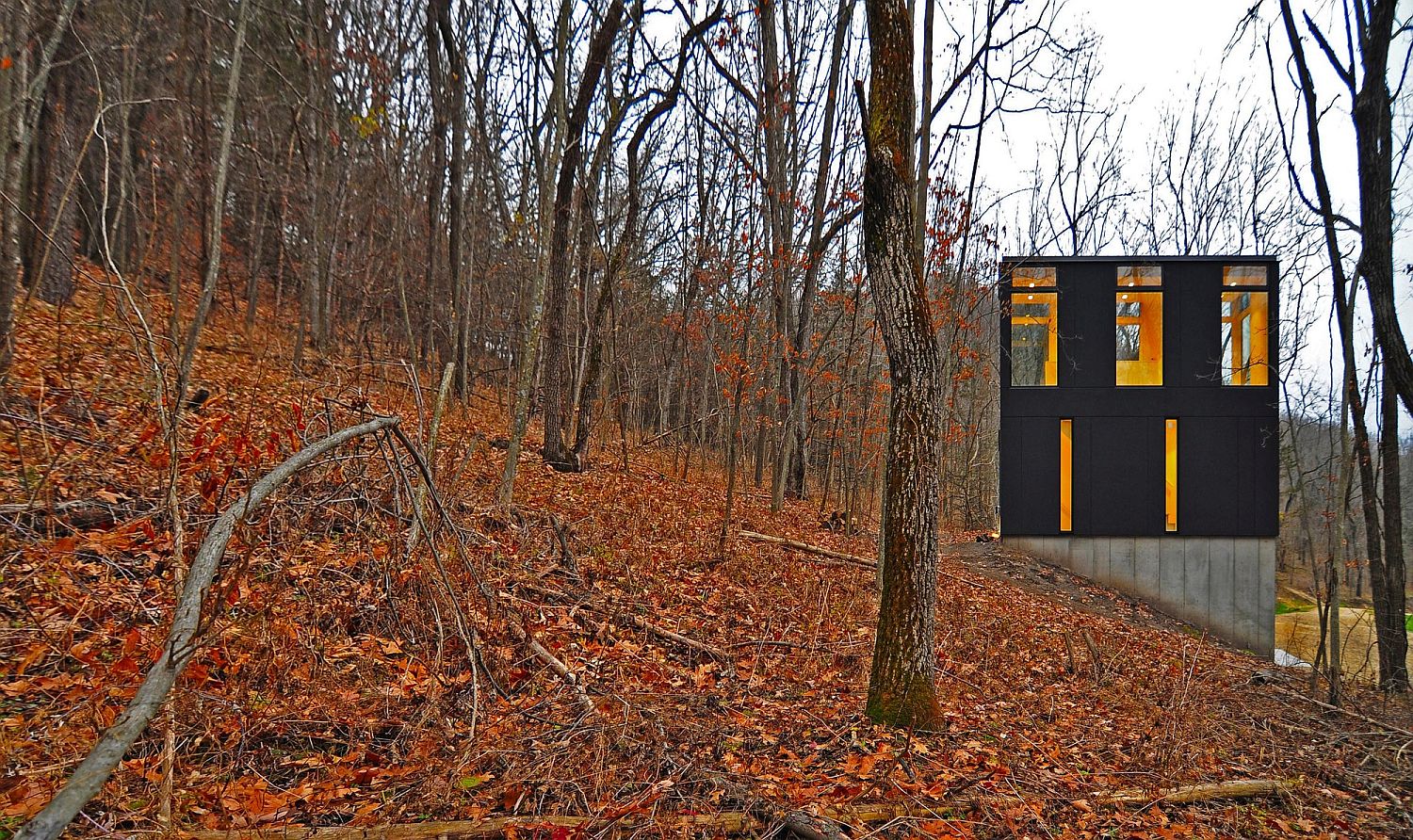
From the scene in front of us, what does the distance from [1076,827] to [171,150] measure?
16314mm

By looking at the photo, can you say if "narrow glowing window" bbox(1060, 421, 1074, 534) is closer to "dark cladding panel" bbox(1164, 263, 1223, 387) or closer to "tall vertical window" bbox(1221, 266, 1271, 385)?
"dark cladding panel" bbox(1164, 263, 1223, 387)

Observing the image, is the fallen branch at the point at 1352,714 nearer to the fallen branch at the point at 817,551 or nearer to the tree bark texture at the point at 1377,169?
the tree bark texture at the point at 1377,169

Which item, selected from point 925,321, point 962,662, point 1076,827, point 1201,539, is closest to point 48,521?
point 925,321

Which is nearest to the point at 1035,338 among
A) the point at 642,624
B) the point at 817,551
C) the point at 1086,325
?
the point at 1086,325

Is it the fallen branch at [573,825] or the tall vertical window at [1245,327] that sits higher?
the tall vertical window at [1245,327]

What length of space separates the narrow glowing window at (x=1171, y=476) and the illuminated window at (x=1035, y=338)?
264 centimetres

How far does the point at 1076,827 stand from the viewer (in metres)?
4.07

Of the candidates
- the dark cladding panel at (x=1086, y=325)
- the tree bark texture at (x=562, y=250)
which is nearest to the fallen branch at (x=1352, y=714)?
the dark cladding panel at (x=1086, y=325)

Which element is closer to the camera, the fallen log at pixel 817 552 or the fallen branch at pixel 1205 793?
the fallen branch at pixel 1205 793

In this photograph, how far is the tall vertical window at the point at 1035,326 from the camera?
15.5 m

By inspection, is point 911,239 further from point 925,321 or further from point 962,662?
point 962,662

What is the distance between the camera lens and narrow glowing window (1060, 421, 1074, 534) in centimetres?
1524

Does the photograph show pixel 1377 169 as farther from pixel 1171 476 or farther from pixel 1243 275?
pixel 1171 476

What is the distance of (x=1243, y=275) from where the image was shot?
15039 mm
